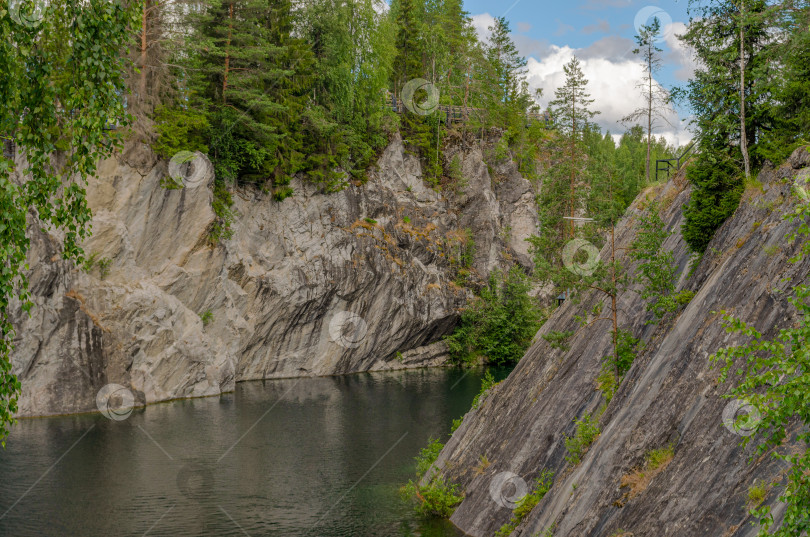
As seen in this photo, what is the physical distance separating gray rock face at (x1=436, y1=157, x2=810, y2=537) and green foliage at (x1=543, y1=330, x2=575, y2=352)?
20cm

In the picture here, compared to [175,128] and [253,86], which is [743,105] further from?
[253,86]

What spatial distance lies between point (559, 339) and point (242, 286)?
114 feet

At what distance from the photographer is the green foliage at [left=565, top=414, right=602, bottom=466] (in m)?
17.2

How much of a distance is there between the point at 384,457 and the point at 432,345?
3385cm

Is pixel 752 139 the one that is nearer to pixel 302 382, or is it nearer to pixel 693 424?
pixel 693 424

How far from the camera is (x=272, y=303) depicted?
5375cm

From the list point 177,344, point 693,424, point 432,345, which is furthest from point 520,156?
point 693,424

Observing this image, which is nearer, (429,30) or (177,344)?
(177,344)

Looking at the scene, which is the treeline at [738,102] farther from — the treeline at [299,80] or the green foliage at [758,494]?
the treeline at [299,80]

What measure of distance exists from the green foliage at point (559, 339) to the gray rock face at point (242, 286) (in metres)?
29.4

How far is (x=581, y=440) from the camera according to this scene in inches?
685

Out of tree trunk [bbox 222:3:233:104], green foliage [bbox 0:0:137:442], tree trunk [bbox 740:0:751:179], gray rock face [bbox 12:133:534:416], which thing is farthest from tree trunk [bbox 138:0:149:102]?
green foliage [bbox 0:0:137:442]

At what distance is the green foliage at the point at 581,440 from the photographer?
17.2m

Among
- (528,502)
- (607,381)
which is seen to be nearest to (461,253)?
(607,381)
